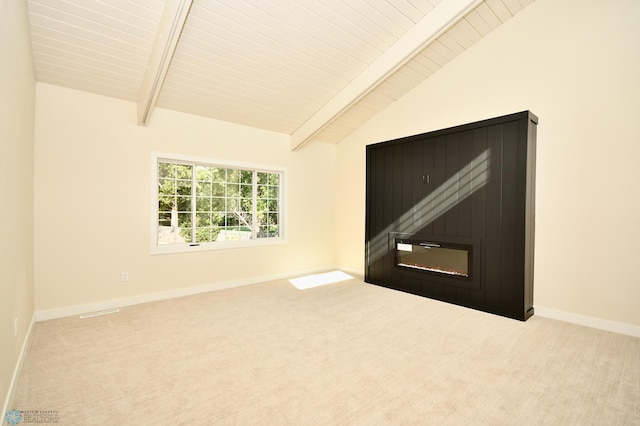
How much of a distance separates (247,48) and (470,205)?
10.4ft

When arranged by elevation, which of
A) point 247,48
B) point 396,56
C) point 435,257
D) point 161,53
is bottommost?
point 435,257

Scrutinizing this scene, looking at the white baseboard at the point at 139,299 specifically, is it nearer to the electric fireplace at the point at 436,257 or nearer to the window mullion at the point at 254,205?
the window mullion at the point at 254,205

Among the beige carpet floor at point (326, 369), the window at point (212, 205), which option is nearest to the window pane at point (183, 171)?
the window at point (212, 205)

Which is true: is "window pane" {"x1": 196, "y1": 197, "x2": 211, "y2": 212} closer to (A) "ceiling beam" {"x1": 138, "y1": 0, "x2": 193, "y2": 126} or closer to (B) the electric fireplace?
(A) "ceiling beam" {"x1": 138, "y1": 0, "x2": 193, "y2": 126}

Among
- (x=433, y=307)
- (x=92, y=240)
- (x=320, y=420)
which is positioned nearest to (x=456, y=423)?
(x=320, y=420)

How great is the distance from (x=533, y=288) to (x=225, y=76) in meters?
4.46

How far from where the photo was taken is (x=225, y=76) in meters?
3.76

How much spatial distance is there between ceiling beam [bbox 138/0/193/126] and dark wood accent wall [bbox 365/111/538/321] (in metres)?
3.05

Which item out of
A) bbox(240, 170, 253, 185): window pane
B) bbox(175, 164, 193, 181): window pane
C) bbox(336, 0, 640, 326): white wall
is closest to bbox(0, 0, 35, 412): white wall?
bbox(175, 164, 193, 181): window pane

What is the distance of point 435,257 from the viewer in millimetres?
4137

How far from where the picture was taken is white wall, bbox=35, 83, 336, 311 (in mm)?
3320

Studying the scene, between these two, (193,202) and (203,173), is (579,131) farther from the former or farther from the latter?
(193,202)

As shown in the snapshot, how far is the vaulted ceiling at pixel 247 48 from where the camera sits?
280 cm

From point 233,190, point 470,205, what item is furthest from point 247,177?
point 470,205
